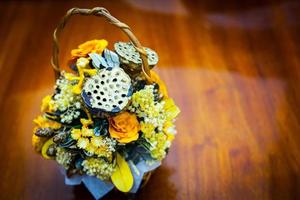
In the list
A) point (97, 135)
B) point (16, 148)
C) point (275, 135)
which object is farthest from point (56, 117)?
point (275, 135)

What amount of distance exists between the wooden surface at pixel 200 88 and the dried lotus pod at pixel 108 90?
0.30 metres

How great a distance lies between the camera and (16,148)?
1.18 m

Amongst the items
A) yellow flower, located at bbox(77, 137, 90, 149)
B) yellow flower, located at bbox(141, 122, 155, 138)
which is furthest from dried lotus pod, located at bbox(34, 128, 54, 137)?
yellow flower, located at bbox(141, 122, 155, 138)

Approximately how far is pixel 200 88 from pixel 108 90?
18.9 inches

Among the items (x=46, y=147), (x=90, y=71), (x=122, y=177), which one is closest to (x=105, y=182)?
(x=122, y=177)

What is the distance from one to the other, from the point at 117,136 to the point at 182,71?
0.52 meters

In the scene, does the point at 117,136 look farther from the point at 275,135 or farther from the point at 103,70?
the point at 275,135

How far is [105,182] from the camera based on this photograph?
1004mm

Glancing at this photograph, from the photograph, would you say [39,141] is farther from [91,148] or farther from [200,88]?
[200,88]

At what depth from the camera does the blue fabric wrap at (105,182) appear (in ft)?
3.26

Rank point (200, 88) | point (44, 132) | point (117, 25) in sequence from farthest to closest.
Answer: point (200, 88)
point (44, 132)
point (117, 25)

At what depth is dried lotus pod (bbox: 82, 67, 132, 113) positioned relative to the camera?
2.92 feet

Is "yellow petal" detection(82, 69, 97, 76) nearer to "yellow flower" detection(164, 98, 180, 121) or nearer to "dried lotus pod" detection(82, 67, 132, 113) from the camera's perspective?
"dried lotus pod" detection(82, 67, 132, 113)

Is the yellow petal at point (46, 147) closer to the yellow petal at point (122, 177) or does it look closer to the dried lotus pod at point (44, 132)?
the dried lotus pod at point (44, 132)
